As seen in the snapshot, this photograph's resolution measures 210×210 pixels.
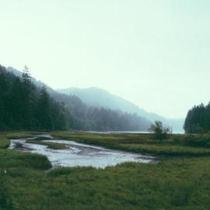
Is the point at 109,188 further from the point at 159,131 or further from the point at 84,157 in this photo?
the point at 159,131

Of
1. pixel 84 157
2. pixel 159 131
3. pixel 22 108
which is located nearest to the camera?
pixel 84 157

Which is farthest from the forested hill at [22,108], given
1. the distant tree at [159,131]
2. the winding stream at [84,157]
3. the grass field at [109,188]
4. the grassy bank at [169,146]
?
the grass field at [109,188]

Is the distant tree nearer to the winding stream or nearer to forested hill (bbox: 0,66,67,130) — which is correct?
the winding stream

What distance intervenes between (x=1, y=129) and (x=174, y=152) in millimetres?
61856

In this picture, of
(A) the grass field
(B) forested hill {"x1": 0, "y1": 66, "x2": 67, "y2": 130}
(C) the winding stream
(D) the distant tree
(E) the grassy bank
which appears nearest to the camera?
(A) the grass field

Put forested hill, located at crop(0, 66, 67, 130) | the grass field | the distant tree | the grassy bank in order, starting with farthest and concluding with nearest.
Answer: forested hill, located at crop(0, 66, 67, 130)
the distant tree
the grassy bank
the grass field

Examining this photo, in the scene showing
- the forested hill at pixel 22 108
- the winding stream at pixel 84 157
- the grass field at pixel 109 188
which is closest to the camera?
the grass field at pixel 109 188

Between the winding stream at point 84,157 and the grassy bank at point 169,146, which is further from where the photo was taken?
the grassy bank at point 169,146

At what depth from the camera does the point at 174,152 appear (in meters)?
65.3

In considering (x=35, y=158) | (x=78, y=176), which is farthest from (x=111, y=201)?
(x=35, y=158)

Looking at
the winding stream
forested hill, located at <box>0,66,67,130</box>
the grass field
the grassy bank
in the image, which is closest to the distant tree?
the grassy bank

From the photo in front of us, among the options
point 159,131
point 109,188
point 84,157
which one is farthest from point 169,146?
point 109,188

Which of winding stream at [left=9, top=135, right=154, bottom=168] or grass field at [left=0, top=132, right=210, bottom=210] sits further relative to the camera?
winding stream at [left=9, top=135, right=154, bottom=168]

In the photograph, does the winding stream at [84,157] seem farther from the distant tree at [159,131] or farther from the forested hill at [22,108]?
the forested hill at [22,108]
